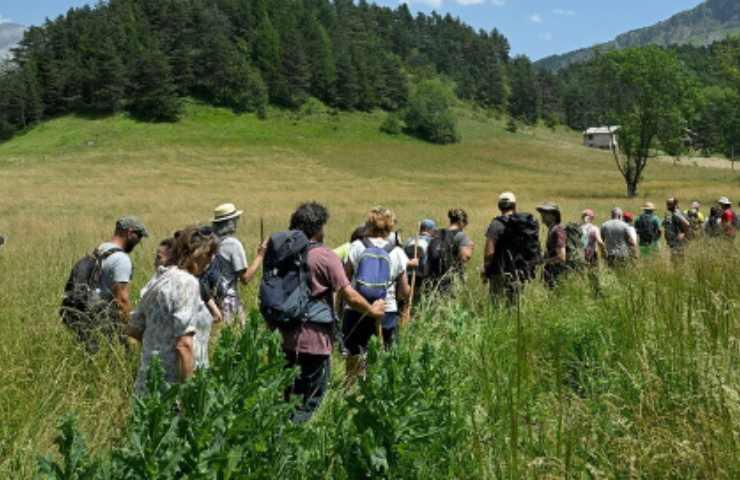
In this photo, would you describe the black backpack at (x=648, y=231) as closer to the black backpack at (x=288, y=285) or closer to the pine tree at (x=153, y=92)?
the black backpack at (x=288, y=285)

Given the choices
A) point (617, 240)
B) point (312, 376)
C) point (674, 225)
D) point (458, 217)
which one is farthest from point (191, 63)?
point (312, 376)

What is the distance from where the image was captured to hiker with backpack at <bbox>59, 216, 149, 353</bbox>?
16.3 ft

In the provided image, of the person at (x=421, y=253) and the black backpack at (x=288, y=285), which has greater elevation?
the black backpack at (x=288, y=285)

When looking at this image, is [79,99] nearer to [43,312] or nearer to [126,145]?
[126,145]

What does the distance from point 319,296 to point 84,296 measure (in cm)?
179

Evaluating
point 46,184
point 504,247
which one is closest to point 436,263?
point 504,247

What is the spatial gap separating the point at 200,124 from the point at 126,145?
17.8 m

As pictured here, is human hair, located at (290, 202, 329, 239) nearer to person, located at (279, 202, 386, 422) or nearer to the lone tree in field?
person, located at (279, 202, 386, 422)

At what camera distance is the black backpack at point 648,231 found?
1221 centimetres

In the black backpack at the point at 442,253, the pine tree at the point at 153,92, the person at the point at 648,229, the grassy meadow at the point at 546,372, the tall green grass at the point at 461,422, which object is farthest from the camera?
the pine tree at the point at 153,92

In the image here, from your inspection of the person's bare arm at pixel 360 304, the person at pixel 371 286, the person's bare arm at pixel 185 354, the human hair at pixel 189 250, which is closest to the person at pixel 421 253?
the person at pixel 371 286

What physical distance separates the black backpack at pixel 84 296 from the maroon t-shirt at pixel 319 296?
1.42 metres

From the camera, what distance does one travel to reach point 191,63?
100 metres

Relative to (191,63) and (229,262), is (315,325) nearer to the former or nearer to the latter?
(229,262)
